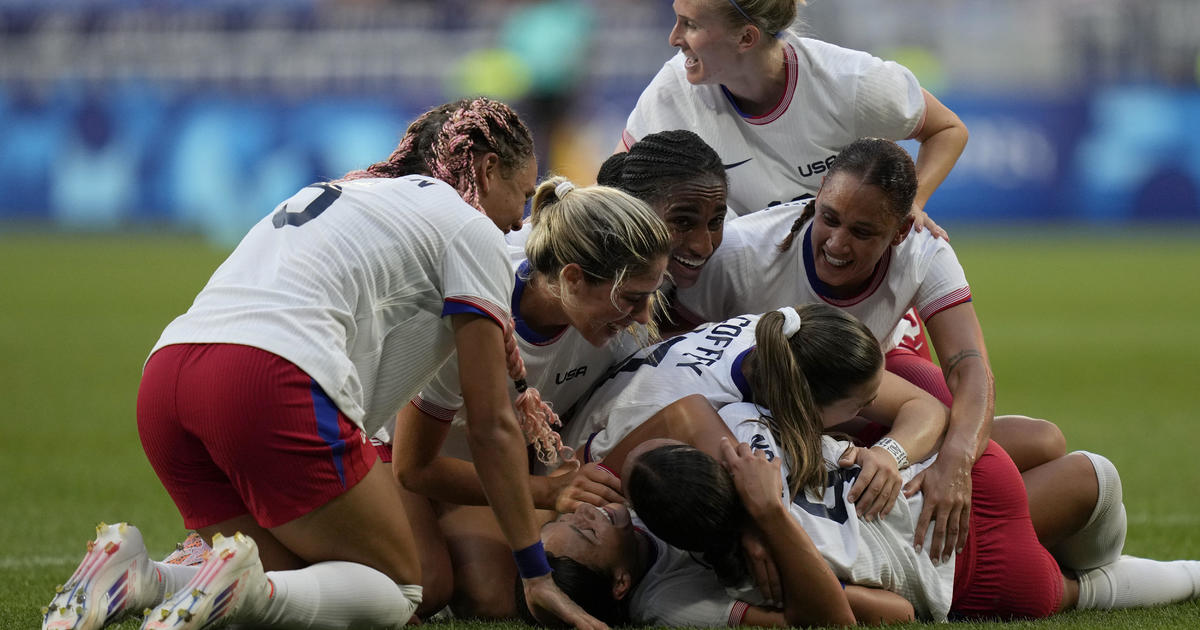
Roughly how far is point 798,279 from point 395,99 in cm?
1668

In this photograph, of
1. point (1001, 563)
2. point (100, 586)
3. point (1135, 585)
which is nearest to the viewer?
point (100, 586)

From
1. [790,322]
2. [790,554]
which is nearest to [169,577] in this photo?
[790,554]

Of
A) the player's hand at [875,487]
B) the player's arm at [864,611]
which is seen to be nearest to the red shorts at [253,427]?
the player's arm at [864,611]

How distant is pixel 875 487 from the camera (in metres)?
3.92

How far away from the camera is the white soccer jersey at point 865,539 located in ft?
12.5

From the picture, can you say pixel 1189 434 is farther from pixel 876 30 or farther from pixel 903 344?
pixel 876 30

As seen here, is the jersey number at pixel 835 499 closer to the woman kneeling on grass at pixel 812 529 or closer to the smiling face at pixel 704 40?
the woman kneeling on grass at pixel 812 529

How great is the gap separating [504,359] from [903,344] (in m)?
2.09

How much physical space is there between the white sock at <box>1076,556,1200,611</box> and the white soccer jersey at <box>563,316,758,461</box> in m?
1.22

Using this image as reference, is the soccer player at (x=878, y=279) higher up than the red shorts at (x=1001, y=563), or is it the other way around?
the soccer player at (x=878, y=279)

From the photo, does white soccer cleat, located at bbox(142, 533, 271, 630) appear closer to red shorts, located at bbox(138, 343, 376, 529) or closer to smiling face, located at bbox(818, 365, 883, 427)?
red shorts, located at bbox(138, 343, 376, 529)

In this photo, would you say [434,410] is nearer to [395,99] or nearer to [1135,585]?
[1135,585]

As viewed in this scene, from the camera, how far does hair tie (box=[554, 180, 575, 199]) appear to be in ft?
13.4

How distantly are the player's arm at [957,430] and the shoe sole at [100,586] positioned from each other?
84.9 inches
